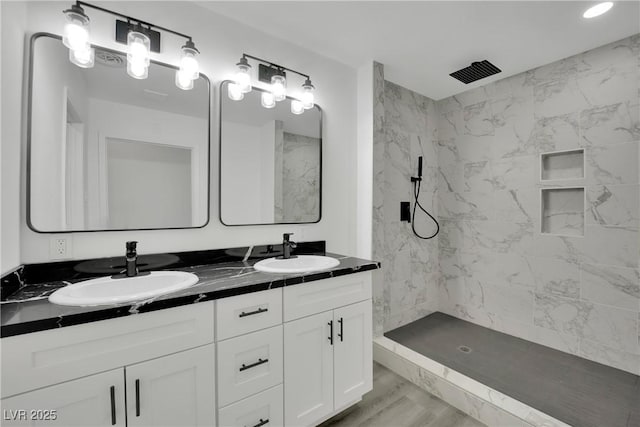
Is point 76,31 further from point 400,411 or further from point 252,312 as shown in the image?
point 400,411

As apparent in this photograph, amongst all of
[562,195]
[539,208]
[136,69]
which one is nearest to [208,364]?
[136,69]

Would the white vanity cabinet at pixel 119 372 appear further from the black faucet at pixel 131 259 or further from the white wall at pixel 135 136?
the white wall at pixel 135 136

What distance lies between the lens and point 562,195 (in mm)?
2281

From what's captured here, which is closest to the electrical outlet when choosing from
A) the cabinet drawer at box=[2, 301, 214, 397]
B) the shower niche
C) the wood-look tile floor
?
the cabinet drawer at box=[2, 301, 214, 397]

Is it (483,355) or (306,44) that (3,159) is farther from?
(483,355)

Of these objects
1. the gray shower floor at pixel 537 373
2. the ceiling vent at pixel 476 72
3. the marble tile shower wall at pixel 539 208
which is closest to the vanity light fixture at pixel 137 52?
the ceiling vent at pixel 476 72

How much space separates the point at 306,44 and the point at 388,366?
8.51 ft

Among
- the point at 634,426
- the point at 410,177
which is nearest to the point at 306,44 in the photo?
the point at 410,177

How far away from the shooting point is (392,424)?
163cm

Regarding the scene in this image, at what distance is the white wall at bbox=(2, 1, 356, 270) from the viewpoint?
4.07 ft

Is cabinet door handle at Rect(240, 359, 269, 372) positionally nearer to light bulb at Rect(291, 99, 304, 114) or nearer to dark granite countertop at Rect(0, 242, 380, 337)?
dark granite countertop at Rect(0, 242, 380, 337)

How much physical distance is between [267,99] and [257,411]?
1.83 meters

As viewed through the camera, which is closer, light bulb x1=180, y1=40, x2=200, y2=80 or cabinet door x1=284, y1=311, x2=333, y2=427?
cabinet door x1=284, y1=311, x2=333, y2=427

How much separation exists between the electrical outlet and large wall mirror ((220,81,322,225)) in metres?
0.73
